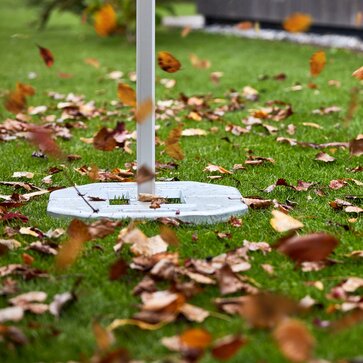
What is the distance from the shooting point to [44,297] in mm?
2623

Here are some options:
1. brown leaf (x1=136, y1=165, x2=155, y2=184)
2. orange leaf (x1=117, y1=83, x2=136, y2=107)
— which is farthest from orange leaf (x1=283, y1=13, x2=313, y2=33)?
brown leaf (x1=136, y1=165, x2=155, y2=184)

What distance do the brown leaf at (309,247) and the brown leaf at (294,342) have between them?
69 cm

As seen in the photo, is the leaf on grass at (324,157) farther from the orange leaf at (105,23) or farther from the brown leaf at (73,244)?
the brown leaf at (73,244)

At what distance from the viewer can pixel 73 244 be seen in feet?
9.71

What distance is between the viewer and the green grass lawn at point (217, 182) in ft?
→ 7.64

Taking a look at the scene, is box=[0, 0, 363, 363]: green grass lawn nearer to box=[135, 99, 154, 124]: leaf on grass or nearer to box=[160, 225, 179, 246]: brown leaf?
box=[160, 225, 179, 246]: brown leaf

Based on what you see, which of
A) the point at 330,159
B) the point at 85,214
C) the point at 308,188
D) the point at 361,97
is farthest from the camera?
the point at 361,97

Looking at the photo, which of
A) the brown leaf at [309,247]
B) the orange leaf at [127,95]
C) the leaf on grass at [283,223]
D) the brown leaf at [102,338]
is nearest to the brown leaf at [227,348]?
the brown leaf at [102,338]

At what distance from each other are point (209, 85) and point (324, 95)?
4.21 ft

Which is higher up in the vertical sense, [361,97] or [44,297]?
[44,297]

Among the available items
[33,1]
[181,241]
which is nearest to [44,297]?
[181,241]

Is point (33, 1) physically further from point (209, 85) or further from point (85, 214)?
point (85, 214)

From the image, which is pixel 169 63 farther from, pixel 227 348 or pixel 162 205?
pixel 227 348

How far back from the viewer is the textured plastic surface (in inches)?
135
